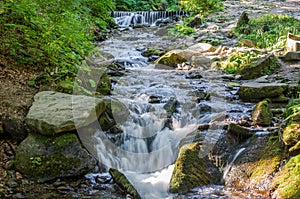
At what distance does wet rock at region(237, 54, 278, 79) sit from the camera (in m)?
7.85

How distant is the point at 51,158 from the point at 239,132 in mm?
2680

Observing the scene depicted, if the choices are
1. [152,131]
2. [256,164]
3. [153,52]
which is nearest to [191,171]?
[256,164]

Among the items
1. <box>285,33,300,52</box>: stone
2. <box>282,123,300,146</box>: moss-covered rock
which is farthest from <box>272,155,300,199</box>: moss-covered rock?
<box>285,33,300,52</box>: stone

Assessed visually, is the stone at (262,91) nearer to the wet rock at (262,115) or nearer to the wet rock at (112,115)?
the wet rock at (262,115)

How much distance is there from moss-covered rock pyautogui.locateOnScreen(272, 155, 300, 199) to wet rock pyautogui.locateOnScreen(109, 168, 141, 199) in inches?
65.3

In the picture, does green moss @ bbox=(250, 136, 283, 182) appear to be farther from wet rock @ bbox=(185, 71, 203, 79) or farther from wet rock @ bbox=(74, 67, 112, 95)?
wet rock @ bbox=(185, 71, 203, 79)

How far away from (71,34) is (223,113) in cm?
337

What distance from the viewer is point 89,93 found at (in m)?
5.73

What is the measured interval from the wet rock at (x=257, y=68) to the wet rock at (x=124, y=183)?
4.71 meters

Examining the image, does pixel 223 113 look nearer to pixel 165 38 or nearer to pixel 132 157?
pixel 132 157

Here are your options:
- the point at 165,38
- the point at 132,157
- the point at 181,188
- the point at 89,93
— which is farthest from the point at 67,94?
the point at 165,38

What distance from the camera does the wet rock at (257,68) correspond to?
25.8 feet

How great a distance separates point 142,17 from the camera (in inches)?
664

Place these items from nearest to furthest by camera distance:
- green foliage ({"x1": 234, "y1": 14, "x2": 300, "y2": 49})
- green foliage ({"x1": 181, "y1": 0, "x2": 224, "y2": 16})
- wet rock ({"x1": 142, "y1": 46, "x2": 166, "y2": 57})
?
1. green foliage ({"x1": 234, "y1": 14, "x2": 300, "y2": 49})
2. wet rock ({"x1": 142, "y1": 46, "x2": 166, "y2": 57})
3. green foliage ({"x1": 181, "y1": 0, "x2": 224, "y2": 16})
